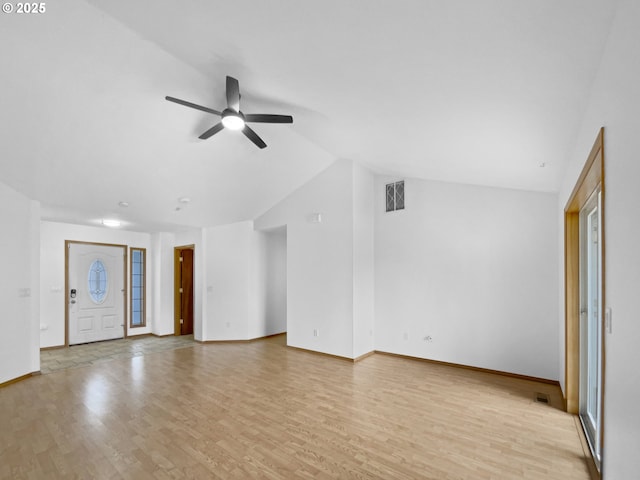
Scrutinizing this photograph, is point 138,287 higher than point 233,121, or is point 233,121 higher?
point 233,121

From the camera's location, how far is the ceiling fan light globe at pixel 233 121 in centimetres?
295

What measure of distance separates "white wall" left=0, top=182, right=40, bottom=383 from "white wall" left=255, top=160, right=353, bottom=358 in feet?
12.6

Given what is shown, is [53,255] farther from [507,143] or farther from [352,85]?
[507,143]

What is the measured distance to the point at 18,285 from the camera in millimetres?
Result: 4379

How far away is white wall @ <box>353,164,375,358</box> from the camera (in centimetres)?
505

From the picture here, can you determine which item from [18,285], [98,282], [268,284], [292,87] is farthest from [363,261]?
[98,282]

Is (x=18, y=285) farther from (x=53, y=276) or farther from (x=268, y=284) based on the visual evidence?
(x=268, y=284)

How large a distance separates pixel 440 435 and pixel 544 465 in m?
0.75

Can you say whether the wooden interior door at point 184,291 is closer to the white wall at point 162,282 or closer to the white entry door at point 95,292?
the white wall at point 162,282

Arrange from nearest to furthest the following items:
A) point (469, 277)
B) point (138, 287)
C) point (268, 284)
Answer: point (469, 277)
point (268, 284)
point (138, 287)

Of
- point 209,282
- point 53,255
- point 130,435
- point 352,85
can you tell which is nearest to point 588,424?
point 352,85

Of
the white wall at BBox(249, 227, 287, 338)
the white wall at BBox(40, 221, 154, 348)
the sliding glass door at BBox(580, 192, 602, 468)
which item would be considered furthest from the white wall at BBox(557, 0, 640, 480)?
the white wall at BBox(40, 221, 154, 348)

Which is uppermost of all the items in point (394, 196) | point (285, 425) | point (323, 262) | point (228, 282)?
point (394, 196)

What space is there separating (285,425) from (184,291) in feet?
17.7
